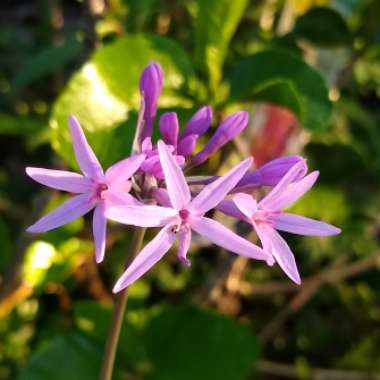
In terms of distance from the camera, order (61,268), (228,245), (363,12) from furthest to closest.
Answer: (61,268), (363,12), (228,245)

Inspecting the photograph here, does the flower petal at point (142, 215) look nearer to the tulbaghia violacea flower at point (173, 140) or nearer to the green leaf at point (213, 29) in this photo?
the tulbaghia violacea flower at point (173, 140)

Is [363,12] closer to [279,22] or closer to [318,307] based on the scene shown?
[279,22]

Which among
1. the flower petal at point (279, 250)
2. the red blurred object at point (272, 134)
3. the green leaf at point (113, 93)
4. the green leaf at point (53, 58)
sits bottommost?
the red blurred object at point (272, 134)

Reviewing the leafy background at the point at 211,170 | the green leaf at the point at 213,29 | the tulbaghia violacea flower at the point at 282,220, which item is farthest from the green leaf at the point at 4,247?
the tulbaghia violacea flower at the point at 282,220

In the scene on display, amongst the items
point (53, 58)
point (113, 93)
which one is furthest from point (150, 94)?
point (53, 58)

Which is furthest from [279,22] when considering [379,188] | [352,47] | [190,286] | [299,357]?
[299,357]

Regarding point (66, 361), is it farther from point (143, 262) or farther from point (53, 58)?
point (143, 262)
